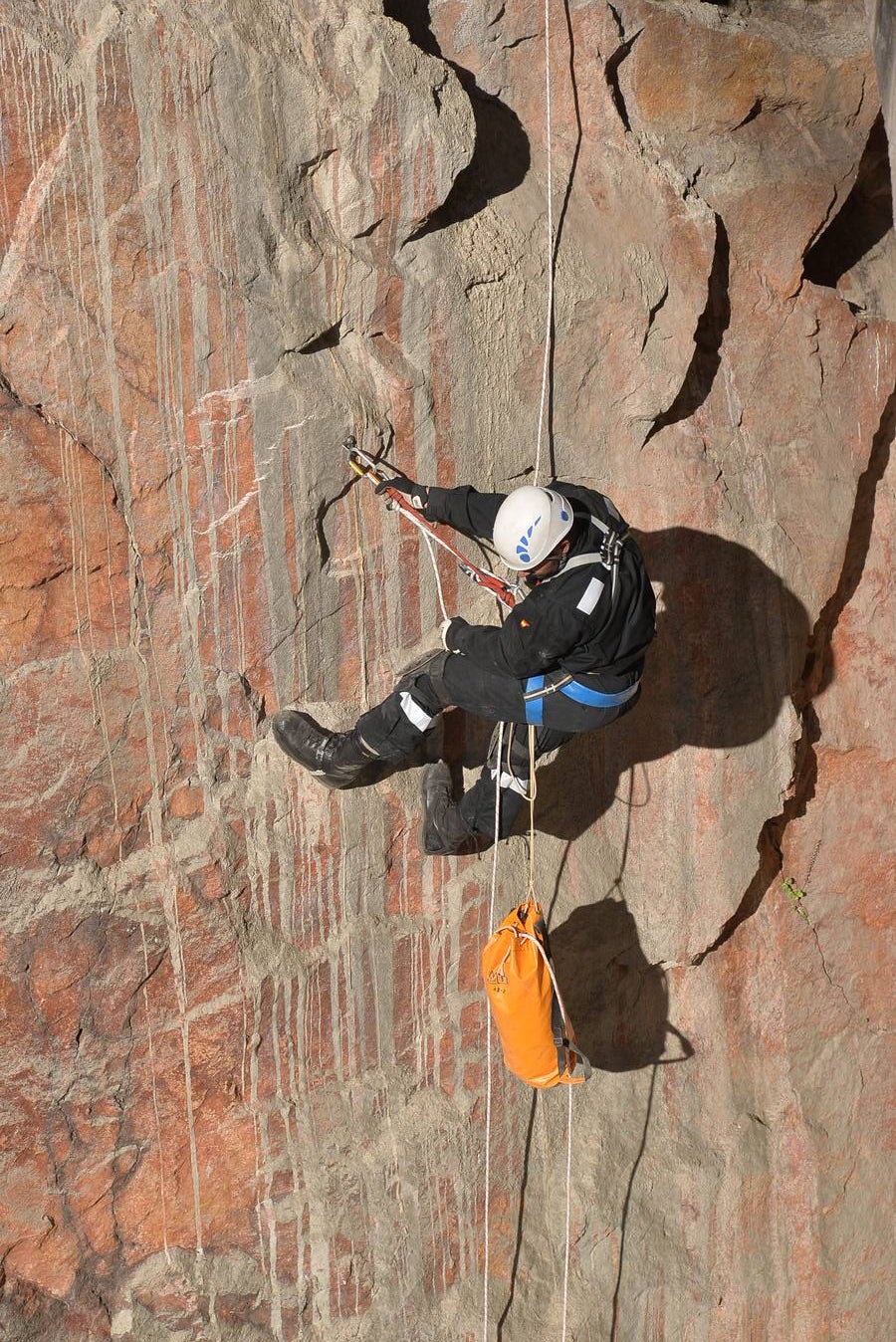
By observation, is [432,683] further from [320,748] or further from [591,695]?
[591,695]

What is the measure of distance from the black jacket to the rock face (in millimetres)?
660

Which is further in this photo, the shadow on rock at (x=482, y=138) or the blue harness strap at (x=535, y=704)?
the shadow on rock at (x=482, y=138)

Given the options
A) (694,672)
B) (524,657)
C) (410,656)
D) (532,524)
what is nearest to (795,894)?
(694,672)

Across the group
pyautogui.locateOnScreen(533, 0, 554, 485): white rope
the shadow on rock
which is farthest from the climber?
the shadow on rock

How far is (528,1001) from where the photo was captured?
520 cm

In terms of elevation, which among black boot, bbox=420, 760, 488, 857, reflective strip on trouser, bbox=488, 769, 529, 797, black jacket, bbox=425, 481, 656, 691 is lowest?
black boot, bbox=420, 760, 488, 857

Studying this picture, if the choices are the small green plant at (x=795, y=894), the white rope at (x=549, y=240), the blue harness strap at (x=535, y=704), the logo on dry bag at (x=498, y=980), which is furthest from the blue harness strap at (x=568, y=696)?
the small green plant at (x=795, y=894)

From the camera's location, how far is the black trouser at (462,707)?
17.1ft

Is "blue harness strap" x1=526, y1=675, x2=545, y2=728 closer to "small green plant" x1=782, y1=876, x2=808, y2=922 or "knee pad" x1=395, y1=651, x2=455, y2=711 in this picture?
"knee pad" x1=395, y1=651, x2=455, y2=711

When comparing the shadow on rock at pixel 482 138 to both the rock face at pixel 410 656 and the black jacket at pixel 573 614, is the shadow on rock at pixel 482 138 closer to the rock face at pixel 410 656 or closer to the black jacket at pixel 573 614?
the rock face at pixel 410 656

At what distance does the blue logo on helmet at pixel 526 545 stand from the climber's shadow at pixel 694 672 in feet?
6.05

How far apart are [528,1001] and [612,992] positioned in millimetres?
1921

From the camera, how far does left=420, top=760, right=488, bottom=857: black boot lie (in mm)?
5801

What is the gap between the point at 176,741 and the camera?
5.35 metres
